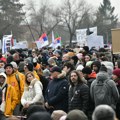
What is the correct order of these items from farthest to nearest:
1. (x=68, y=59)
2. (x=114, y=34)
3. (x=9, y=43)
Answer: (x=9, y=43) → (x=114, y=34) → (x=68, y=59)

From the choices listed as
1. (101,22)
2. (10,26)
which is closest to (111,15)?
(101,22)

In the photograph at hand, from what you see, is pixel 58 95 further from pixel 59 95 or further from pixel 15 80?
pixel 15 80

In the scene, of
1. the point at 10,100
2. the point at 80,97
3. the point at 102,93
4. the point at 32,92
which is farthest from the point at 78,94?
the point at 10,100

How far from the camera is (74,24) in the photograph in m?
86.5

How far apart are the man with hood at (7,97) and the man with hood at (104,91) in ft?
6.25

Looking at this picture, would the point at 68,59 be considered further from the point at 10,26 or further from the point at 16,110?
the point at 10,26

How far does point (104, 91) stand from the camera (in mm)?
9500

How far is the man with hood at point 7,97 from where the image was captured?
1043 cm

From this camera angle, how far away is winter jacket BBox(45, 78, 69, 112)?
1016 centimetres

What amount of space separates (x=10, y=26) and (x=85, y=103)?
196 feet

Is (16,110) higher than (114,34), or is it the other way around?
(114,34)

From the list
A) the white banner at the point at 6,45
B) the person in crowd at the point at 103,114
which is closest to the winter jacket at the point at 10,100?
the person in crowd at the point at 103,114

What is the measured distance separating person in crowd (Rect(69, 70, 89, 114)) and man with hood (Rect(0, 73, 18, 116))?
1.47m

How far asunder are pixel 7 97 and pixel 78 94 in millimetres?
1722
